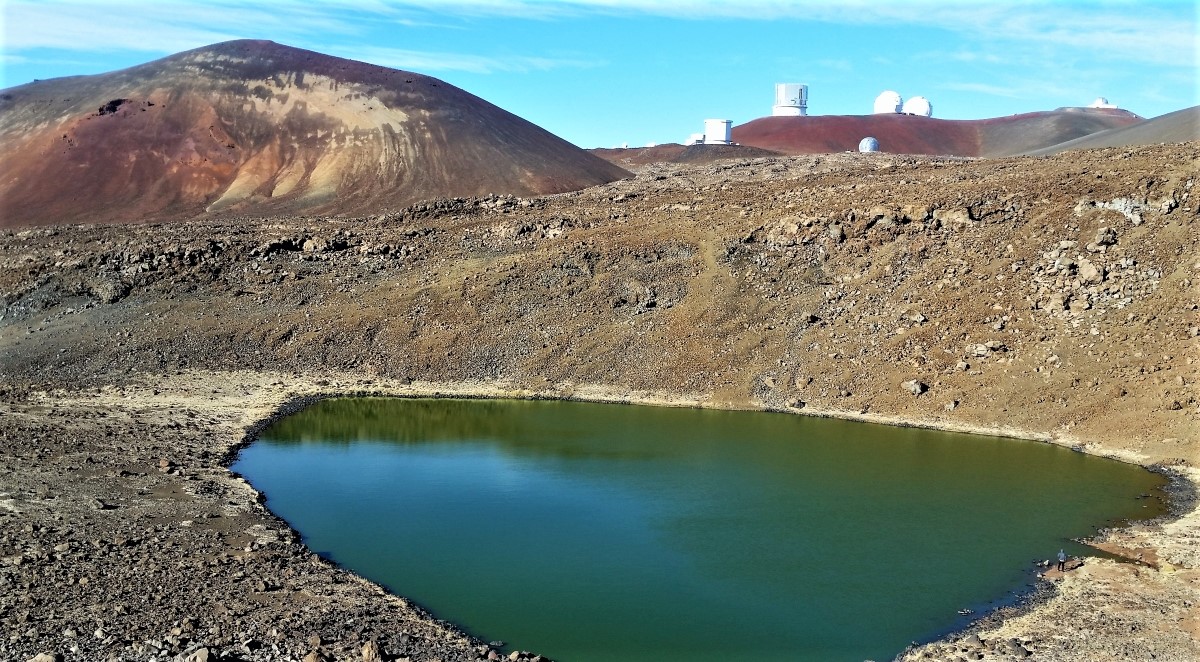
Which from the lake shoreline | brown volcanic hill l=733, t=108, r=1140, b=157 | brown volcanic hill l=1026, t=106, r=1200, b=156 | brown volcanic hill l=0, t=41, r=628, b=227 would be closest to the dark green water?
the lake shoreline

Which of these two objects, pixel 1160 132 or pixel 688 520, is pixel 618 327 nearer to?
pixel 688 520

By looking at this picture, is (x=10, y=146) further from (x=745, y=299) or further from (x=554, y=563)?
(x=554, y=563)

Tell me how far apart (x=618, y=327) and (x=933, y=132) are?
192 ft

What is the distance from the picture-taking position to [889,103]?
303ft

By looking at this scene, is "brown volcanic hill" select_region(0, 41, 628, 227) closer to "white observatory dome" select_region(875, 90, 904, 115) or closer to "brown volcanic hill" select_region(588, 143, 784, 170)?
"brown volcanic hill" select_region(588, 143, 784, 170)

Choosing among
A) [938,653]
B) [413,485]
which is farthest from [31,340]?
[938,653]

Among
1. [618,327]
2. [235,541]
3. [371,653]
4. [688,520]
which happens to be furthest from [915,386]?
[371,653]

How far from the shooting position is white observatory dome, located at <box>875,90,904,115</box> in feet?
302

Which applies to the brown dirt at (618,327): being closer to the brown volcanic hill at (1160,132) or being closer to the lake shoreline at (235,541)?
the lake shoreline at (235,541)

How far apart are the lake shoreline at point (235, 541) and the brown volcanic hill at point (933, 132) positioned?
57.9 m

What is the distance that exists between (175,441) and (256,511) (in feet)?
20.9

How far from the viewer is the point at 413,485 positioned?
24.0 meters

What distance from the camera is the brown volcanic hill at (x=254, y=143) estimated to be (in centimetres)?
5578

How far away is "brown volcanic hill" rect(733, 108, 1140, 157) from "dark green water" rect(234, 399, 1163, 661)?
58.0 m
